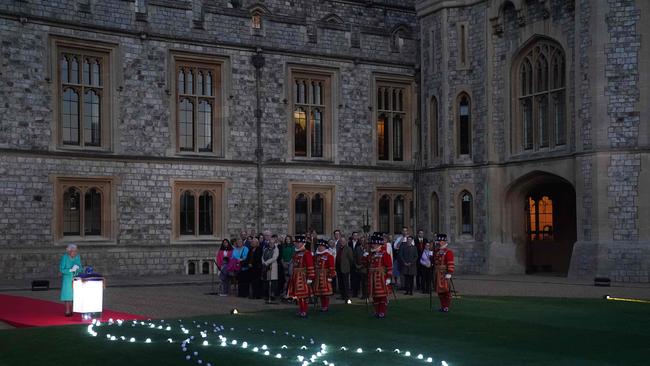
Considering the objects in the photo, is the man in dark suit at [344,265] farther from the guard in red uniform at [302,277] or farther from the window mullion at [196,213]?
the window mullion at [196,213]

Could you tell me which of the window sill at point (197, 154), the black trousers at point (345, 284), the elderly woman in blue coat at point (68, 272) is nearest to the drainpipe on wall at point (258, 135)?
the window sill at point (197, 154)

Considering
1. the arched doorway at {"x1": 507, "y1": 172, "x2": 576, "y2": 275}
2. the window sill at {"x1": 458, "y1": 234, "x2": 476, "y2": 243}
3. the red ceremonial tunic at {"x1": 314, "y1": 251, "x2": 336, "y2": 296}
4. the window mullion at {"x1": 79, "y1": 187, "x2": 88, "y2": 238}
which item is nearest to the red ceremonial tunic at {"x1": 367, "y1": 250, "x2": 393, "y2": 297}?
the red ceremonial tunic at {"x1": 314, "y1": 251, "x2": 336, "y2": 296}

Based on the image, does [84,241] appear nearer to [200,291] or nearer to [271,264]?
[200,291]

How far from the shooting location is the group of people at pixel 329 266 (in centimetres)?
1798

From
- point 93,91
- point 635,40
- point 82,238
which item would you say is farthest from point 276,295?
point 635,40

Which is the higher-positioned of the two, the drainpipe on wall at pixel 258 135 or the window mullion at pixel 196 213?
the drainpipe on wall at pixel 258 135

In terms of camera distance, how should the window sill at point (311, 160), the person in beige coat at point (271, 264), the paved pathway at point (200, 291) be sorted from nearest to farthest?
1. the paved pathway at point (200, 291)
2. the person in beige coat at point (271, 264)
3. the window sill at point (311, 160)

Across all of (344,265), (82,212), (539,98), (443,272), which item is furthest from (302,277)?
(539,98)

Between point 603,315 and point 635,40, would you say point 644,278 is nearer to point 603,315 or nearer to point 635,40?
point 635,40

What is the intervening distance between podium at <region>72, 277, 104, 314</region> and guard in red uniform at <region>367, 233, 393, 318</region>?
4818 mm

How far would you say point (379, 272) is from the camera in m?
17.5

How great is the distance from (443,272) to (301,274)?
2.72 meters

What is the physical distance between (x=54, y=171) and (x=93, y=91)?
2.67 meters

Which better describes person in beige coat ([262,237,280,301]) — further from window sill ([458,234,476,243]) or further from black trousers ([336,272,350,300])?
window sill ([458,234,476,243])
